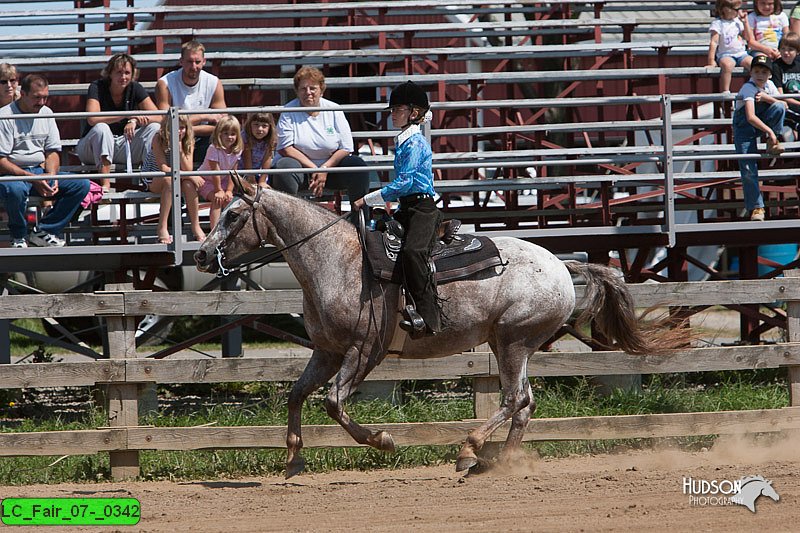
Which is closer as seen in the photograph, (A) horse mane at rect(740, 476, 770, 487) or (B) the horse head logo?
(B) the horse head logo

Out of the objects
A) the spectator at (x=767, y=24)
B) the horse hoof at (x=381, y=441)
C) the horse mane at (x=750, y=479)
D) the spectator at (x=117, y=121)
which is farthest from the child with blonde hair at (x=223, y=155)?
the spectator at (x=767, y=24)

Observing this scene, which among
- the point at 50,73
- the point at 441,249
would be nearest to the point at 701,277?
the point at 50,73

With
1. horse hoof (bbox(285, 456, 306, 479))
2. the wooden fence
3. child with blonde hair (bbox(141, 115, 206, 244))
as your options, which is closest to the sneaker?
child with blonde hair (bbox(141, 115, 206, 244))

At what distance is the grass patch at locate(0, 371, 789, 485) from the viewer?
8.64 metres

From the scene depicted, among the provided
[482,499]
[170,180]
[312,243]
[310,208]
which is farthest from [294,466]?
[170,180]

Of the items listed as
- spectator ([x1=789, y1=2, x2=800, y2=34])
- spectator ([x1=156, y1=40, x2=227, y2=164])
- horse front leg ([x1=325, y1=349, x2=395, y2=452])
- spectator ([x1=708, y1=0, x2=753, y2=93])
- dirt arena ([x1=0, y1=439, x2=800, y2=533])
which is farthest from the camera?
spectator ([x1=789, y1=2, x2=800, y2=34])

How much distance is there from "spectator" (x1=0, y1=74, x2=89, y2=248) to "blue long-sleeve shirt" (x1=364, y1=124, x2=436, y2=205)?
10.9 ft

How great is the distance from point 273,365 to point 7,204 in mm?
2844

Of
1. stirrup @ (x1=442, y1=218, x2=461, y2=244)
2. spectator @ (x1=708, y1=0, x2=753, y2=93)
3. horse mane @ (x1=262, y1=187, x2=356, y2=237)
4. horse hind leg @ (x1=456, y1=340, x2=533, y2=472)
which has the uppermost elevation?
spectator @ (x1=708, y1=0, x2=753, y2=93)

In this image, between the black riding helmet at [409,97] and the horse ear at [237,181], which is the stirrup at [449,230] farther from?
the horse ear at [237,181]

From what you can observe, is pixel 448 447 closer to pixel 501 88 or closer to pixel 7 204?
pixel 7 204

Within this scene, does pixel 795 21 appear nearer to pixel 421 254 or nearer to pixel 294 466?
pixel 421 254

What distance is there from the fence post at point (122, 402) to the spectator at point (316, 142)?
6.52 ft

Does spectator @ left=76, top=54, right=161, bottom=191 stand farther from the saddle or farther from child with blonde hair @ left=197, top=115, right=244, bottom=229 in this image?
the saddle
